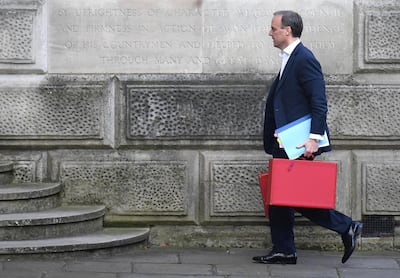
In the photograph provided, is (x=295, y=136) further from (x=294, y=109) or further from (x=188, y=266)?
(x=188, y=266)

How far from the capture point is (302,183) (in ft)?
20.9

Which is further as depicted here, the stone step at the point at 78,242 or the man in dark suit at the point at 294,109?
the stone step at the point at 78,242

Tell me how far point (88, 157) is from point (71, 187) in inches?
10.5

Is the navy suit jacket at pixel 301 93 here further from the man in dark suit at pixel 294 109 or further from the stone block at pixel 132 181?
the stone block at pixel 132 181

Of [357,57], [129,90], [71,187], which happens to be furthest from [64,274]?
[357,57]

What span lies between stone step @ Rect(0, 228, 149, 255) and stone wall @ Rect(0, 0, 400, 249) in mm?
245

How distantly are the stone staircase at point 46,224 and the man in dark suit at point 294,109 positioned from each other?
1162 mm

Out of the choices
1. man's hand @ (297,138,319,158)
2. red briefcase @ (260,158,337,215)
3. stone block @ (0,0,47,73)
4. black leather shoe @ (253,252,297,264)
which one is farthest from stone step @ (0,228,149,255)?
man's hand @ (297,138,319,158)

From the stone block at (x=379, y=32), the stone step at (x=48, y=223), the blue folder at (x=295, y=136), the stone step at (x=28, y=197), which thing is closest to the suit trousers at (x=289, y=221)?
the blue folder at (x=295, y=136)

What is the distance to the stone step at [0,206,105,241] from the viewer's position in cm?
671

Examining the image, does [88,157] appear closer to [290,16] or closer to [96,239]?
[96,239]

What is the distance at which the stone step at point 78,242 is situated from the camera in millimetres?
6547

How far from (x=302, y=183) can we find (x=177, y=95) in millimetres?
1433

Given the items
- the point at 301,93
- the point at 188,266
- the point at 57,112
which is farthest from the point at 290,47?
the point at 57,112
